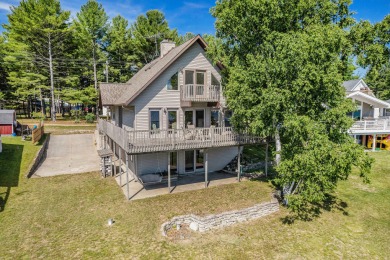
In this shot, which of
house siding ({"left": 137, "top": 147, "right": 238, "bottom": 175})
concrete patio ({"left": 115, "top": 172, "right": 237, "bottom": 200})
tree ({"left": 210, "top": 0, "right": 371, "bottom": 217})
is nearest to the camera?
tree ({"left": 210, "top": 0, "right": 371, "bottom": 217})

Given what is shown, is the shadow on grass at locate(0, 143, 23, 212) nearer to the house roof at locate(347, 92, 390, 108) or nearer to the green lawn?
the green lawn

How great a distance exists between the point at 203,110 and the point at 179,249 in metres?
11.0

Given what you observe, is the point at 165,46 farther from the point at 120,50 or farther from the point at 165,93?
the point at 120,50

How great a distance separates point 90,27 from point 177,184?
36321 millimetres

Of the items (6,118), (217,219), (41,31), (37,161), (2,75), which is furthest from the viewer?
(2,75)

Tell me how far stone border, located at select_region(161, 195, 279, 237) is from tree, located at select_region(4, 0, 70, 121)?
110 ft

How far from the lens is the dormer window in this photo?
56.2 feet

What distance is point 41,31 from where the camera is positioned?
3644 centimetres

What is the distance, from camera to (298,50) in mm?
11867

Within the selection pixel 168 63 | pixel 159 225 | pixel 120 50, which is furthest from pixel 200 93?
pixel 120 50

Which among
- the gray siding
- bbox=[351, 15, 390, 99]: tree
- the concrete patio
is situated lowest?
the concrete patio

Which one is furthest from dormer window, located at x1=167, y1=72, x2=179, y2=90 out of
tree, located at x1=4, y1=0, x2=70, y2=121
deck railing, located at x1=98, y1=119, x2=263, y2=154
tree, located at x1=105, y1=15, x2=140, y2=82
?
tree, located at x1=105, y1=15, x2=140, y2=82

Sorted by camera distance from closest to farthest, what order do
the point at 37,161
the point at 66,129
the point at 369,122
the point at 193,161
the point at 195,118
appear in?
the point at 195,118
the point at 193,161
the point at 37,161
the point at 369,122
the point at 66,129

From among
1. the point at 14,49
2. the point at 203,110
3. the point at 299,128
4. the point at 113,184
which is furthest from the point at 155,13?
the point at 299,128
